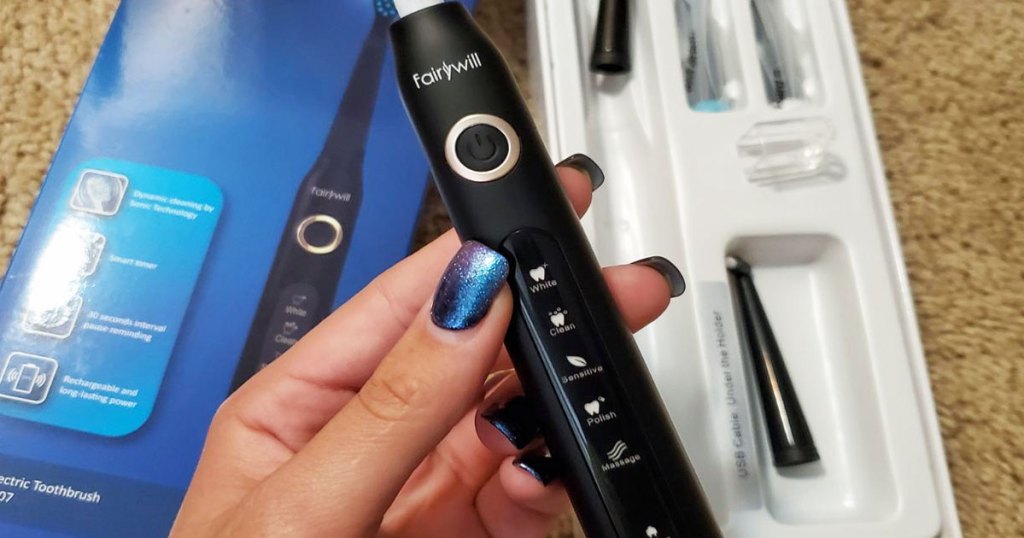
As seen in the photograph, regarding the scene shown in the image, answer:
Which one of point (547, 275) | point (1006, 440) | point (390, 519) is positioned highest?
point (547, 275)

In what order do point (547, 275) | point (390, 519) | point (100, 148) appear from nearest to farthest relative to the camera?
1. point (547, 275)
2. point (390, 519)
3. point (100, 148)

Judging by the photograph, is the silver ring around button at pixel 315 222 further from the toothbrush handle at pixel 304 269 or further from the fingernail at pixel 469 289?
the fingernail at pixel 469 289

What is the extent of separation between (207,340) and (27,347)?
0.09 m

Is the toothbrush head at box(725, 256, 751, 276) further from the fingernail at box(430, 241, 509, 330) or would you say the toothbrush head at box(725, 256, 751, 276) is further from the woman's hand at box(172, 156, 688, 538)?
the fingernail at box(430, 241, 509, 330)

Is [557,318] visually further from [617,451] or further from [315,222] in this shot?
[315,222]

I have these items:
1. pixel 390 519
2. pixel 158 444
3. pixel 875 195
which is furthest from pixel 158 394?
pixel 875 195

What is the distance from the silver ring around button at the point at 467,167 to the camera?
320 millimetres

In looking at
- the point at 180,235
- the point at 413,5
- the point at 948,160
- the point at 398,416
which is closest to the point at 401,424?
the point at 398,416

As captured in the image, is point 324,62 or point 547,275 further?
point 324,62

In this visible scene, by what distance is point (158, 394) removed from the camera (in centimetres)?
47

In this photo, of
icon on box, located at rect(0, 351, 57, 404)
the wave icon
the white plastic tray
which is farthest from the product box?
the wave icon

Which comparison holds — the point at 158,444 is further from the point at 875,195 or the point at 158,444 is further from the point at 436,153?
the point at 875,195

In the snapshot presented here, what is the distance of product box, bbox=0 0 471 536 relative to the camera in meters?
0.46

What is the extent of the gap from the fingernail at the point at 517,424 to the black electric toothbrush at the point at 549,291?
0.12 ft
